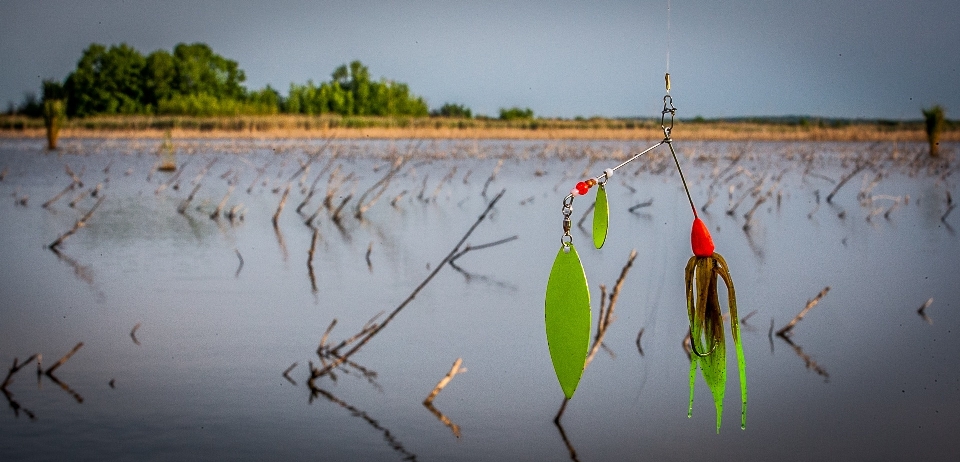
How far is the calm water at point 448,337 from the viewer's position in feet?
17.8

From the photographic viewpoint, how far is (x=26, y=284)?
946 cm

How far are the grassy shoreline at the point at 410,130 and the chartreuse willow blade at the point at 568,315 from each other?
111 feet

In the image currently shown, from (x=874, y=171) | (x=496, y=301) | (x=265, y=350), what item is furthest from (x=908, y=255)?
(x=874, y=171)

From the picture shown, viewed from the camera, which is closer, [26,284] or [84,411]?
[84,411]

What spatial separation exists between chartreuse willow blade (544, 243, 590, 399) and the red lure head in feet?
0.81

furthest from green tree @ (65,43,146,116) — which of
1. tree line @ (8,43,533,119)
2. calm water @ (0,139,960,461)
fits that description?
calm water @ (0,139,960,461)

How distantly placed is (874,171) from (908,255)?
10516mm

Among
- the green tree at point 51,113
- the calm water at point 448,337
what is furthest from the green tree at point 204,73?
the calm water at point 448,337

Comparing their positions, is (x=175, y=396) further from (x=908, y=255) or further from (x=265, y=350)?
(x=908, y=255)

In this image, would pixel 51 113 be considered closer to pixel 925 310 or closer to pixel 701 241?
pixel 925 310

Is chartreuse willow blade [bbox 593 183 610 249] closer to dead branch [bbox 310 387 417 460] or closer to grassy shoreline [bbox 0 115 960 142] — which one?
dead branch [bbox 310 387 417 460]

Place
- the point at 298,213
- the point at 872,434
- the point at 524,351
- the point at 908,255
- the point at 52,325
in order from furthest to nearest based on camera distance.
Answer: the point at 298,213 → the point at 908,255 → the point at 52,325 → the point at 524,351 → the point at 872,434

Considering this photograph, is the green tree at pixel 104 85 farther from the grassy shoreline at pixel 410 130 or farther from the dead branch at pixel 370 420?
the dead branch at pixel 370 420

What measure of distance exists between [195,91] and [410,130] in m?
22.1
